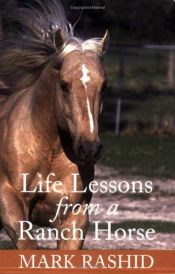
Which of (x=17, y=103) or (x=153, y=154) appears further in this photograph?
(x=153, y=154)

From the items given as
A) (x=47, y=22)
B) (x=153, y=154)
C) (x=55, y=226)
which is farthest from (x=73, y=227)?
(x=153, y=154)

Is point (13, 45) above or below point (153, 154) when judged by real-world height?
above

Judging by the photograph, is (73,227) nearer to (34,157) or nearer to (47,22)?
(34,157)

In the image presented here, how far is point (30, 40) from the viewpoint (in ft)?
24.1

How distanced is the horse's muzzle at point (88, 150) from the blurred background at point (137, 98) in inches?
50.7

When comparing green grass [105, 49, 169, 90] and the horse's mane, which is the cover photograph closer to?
the horse's mane

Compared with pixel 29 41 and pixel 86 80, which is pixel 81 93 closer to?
pixel 86 80

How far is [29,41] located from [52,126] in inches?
31.6

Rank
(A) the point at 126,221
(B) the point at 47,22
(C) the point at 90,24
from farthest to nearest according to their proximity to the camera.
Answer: (C) the point at 90,24
(A) the point at 126,221
(B) the point at 47,22

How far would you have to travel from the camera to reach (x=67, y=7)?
7895 mm

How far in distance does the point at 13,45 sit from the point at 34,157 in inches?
46.5

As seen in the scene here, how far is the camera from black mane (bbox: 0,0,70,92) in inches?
281

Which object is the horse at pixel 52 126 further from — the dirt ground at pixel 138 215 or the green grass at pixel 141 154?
the green grass at pixel 141 154

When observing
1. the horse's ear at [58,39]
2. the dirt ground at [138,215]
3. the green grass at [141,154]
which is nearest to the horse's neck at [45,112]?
the horse's ear at [58,39]
